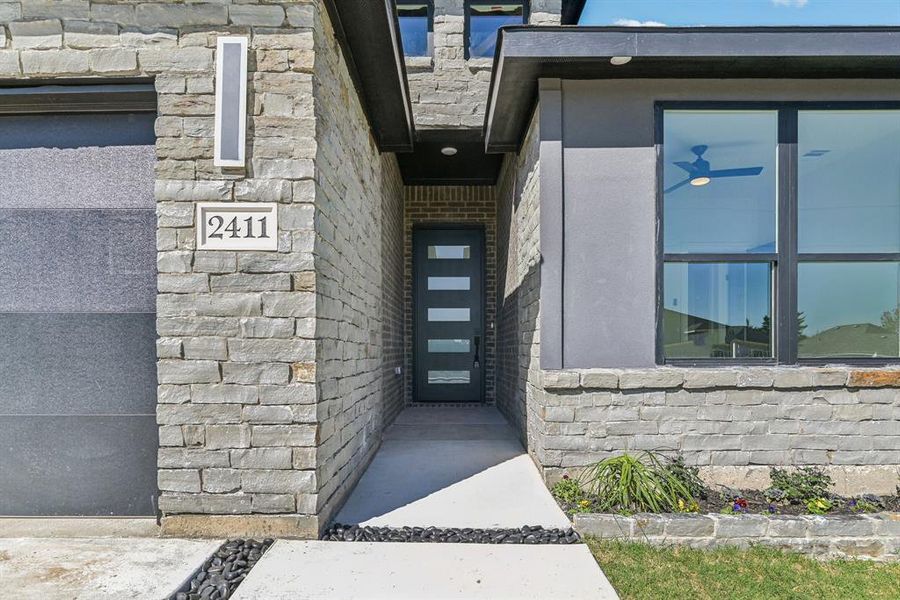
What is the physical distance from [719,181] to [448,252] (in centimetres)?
440

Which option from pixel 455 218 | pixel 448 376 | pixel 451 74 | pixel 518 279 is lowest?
pixel 448 376

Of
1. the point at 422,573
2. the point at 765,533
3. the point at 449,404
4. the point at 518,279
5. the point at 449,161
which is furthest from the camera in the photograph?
the point at 449,404

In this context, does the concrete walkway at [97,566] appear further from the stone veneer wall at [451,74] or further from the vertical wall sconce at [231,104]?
the stone veneer wall at [451,74]

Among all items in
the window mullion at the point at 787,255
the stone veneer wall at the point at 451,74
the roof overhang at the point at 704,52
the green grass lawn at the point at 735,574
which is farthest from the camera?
the stone veneer wall at the point at 451,74

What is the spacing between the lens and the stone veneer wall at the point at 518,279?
3951 millimetres

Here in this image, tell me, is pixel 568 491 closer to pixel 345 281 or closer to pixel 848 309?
pixel 345 281

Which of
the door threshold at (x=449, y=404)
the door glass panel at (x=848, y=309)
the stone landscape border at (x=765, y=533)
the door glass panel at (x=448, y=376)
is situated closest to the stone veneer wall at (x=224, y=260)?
the stone landscape border at (x=765, y=533)

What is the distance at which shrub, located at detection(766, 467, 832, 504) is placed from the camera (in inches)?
121

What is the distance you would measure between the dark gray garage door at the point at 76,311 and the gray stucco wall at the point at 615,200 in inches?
103

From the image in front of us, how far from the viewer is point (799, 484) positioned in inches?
123

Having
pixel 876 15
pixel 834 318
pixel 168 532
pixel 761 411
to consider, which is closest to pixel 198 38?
pixel 168 532

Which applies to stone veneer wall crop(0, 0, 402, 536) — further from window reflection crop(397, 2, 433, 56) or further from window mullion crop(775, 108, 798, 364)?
window reflection crop(397, 2, 433, 56)

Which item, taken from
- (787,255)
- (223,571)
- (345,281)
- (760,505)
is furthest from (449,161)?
(223,571)

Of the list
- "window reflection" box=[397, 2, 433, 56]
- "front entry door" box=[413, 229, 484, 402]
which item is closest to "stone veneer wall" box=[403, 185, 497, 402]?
"front entry door" box=[413, 229, 484, 402]
